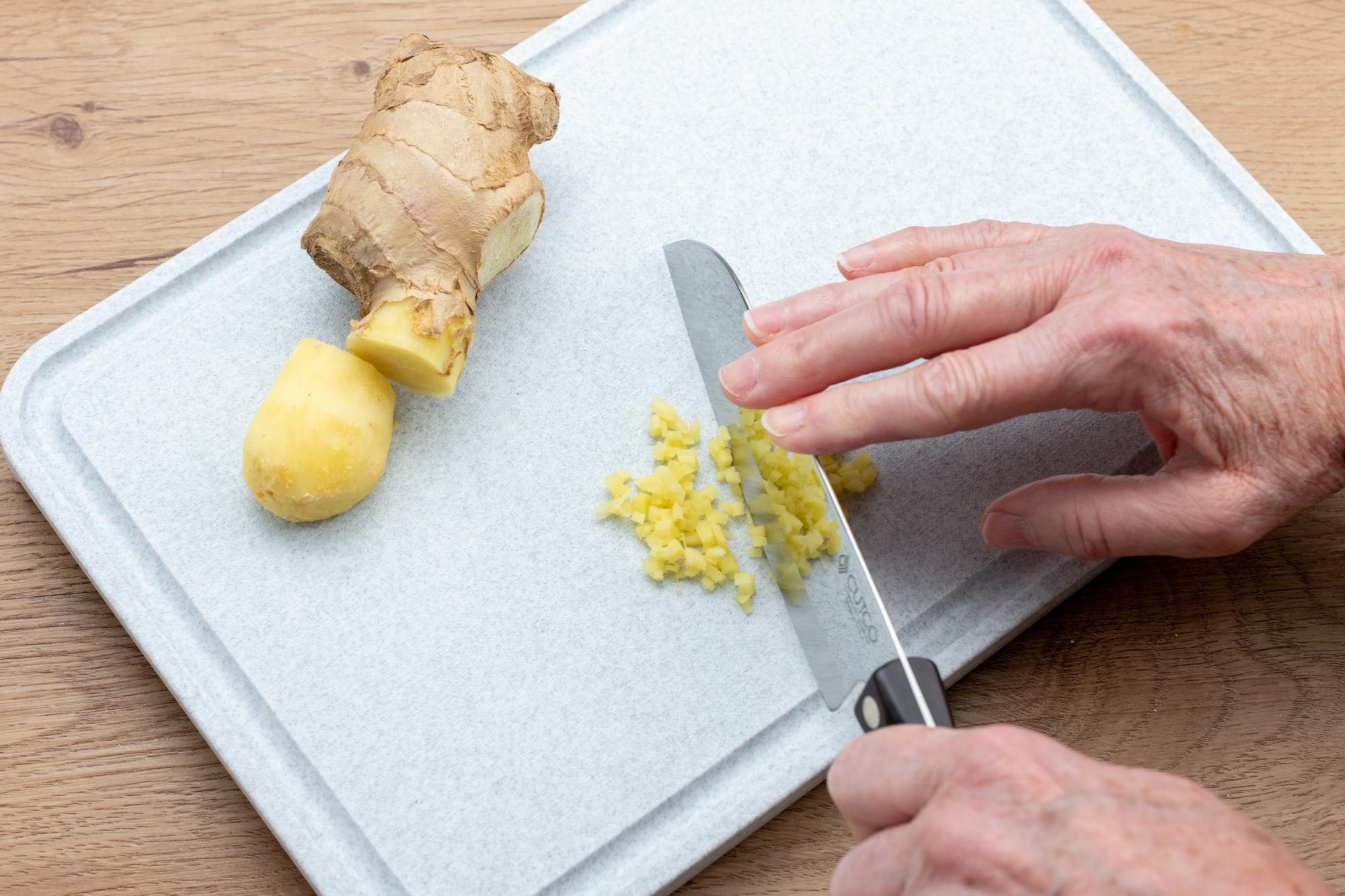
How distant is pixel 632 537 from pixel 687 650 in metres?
0.15

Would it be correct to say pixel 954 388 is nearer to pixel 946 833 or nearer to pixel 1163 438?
pixel 1163 438

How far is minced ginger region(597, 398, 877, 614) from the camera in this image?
1185 millimetres

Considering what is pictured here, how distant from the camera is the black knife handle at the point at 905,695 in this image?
3.13 ft

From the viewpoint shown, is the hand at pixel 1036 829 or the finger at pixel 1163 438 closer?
the hand at pixel 1036 829

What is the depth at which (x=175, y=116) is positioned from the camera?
1483 millimetres

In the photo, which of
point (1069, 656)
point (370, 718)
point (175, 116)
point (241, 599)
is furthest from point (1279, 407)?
point (175, 116)

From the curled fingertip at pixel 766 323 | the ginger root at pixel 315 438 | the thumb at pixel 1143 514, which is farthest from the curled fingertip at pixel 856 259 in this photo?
the ginger root at pixel 315 438

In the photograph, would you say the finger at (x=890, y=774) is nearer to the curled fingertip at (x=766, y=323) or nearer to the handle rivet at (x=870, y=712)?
the handle rivet at (x=870, y=712)

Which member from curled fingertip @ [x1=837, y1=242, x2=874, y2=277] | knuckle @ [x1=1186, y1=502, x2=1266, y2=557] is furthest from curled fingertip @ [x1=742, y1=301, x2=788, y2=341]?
knuckle @ [x1=1186, y1=502, x2=1266, y2=557]

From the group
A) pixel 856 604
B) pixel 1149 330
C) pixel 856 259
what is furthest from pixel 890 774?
pixel 856 259

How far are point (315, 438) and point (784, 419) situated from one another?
51 cm

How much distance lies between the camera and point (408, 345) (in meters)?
1.16

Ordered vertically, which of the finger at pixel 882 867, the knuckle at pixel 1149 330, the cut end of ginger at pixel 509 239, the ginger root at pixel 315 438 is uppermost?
the cut end of ginger at pixel 509 239

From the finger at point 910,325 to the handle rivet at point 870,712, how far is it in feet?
1.11
